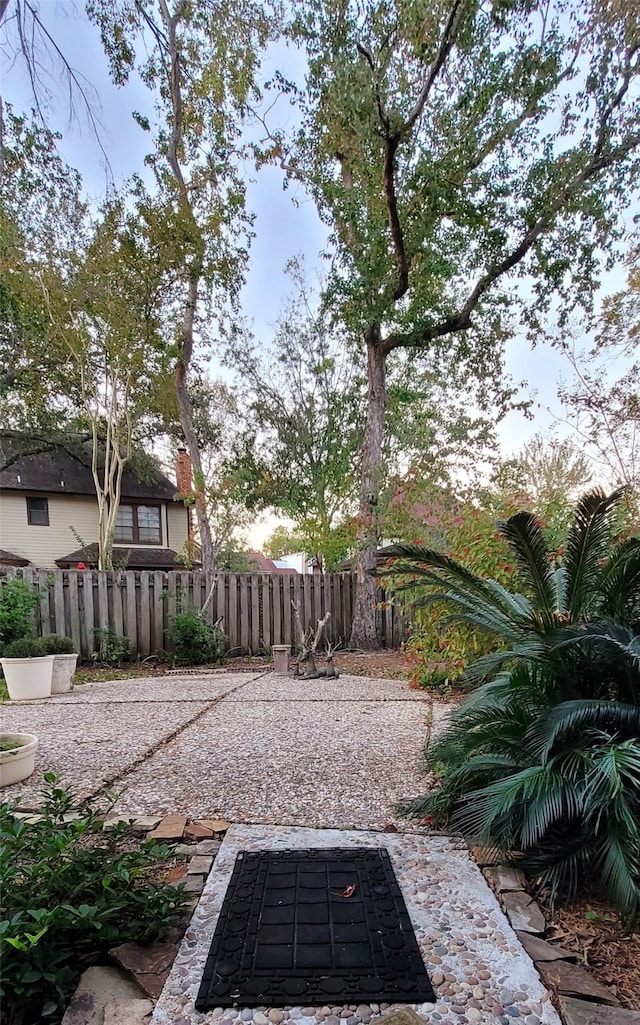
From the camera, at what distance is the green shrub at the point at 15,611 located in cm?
541

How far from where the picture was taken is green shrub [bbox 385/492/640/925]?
4.72 feet

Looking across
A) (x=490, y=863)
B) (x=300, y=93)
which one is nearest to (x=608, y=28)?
(x=300, y=93)

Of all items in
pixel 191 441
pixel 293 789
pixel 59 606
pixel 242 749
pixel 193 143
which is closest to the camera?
pixel 293 789

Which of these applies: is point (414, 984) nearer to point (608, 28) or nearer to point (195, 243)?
point (608, 28)

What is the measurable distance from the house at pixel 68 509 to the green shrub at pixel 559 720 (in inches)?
452

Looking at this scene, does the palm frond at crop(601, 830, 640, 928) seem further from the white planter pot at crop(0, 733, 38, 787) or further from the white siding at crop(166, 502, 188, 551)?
the white siding at crop(166, 502, 188, 551)

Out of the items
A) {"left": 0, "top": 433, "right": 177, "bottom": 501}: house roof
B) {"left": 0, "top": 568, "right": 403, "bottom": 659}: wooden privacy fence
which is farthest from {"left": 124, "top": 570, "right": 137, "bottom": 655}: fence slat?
{"left": 0, "top": 433, "right": 177, "bottom": 501}: house roof

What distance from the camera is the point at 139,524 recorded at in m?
14.7

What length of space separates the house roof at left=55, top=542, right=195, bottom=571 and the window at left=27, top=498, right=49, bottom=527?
1216mm

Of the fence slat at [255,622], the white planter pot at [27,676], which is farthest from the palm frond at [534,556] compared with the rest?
the fence slat at [255,622]

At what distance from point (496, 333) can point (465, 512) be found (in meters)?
5.12

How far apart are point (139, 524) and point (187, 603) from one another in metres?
8.72

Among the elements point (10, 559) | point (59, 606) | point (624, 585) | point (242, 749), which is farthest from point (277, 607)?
point (10, 559)

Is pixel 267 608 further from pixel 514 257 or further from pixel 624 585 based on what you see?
pixel 514 257
